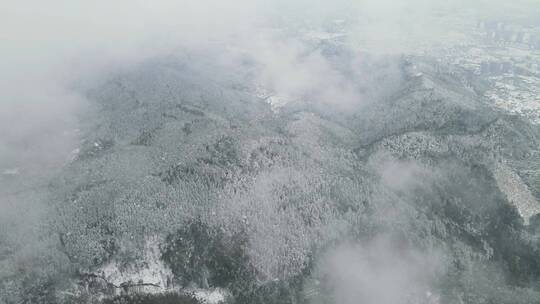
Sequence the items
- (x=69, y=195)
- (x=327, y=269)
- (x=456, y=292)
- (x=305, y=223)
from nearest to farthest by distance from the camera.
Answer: (x=456, y=292) < (x=327, y=269) < (x=305, y=223) < (x=69, y=195)

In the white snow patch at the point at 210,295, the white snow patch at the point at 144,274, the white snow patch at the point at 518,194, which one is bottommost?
the white snow patch at the point at 210,295

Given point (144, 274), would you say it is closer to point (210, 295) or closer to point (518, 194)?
point (210, 295)

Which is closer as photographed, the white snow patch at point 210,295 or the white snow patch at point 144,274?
the white snow patch at point 210,295

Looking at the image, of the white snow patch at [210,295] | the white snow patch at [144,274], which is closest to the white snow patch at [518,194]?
the white snow patch at [210,295]

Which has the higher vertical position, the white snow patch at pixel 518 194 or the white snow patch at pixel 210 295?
the white snow patch at pixel 518 194

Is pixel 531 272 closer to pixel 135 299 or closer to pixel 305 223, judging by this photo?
pixel 305 223

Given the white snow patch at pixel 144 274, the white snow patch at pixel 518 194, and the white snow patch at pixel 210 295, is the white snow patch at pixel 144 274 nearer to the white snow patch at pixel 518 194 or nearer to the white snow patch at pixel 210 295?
the white snow patch at pixel 210 295

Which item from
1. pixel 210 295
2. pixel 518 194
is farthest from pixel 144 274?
pixel 518 194

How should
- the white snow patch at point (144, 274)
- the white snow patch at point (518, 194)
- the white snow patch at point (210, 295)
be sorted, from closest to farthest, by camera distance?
the white snow patch at point (210, 295)
the white snow patch at point (144, 274)
the white snow patch at point (518, 194)

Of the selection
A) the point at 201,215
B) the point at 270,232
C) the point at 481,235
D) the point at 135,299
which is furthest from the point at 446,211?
the point at 135,299

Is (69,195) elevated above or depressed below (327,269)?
above

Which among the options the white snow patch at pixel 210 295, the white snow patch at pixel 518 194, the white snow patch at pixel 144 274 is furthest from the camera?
the white snow patch at pixel 518 194
